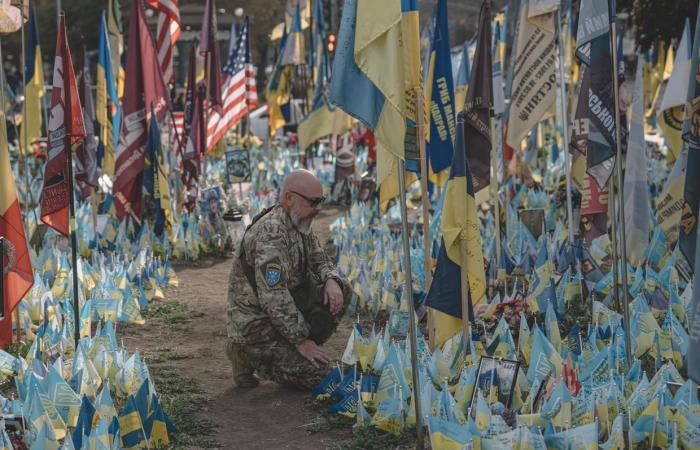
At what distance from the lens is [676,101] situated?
927cm

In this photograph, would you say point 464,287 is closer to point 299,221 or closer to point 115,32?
point 299,221

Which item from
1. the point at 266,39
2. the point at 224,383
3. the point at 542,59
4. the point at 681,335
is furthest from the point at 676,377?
the point at 266,39

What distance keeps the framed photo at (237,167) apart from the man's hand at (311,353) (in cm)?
786

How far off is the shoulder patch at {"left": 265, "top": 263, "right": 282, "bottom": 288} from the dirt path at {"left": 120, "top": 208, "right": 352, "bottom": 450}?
2.40ft

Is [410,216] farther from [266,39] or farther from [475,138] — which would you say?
[266,39]

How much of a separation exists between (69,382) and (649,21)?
12617 mm

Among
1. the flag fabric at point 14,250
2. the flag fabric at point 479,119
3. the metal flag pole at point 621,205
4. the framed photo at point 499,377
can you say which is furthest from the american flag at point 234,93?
the framed photo at point 499,377

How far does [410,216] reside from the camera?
52.9ft

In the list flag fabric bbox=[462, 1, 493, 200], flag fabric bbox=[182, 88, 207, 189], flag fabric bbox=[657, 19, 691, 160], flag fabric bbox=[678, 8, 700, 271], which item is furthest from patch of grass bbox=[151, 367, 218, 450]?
flag fabric bbox=[182, 88, 207, 189]

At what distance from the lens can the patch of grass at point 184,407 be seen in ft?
19.7

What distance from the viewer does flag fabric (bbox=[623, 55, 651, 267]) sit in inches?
369

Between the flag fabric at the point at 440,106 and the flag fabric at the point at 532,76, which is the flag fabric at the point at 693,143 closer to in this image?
the flag fabric at the point at 440,106

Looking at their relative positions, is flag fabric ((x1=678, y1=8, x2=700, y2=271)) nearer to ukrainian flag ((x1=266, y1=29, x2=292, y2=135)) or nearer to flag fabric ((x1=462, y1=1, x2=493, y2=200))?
flag fabric ((x1=462, y1=1, x2=493, y2=200))

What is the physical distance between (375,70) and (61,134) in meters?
2.67
